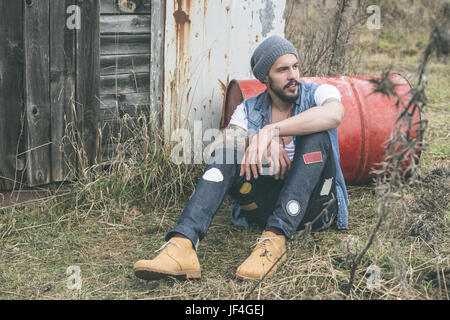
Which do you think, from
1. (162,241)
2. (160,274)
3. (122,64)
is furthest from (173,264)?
(122,64)

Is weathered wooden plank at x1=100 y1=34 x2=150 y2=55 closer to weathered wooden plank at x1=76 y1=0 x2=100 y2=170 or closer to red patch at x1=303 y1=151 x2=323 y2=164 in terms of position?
weathered wooden plank at x1=76 y1=0 x2=100 y2=170

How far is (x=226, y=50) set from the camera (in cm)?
441

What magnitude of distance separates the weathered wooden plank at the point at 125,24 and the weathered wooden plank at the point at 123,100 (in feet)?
1.51

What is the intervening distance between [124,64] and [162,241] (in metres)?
1.40

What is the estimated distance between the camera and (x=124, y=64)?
4105 millimetres

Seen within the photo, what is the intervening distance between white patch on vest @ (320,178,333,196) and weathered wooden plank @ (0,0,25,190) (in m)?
2.08

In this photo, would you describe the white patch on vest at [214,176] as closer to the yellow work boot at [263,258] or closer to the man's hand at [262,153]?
the man's hand at [262,153]

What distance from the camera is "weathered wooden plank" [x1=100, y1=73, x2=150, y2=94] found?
13.3 ft

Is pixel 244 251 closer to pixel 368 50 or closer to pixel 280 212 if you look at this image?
pixel 280 212

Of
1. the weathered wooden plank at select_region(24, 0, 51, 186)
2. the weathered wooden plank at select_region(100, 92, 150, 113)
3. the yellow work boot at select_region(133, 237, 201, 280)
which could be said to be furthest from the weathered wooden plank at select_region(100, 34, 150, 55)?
the yellow work boot at select_region(133, 237, 201, 280)

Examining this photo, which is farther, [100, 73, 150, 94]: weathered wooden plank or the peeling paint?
the peeling paint

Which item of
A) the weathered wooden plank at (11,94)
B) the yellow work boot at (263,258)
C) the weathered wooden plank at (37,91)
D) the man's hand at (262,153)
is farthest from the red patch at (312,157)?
the weathered wooden plank at (11,94)

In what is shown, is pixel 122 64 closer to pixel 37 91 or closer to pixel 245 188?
pixel 37 91
